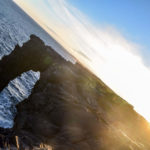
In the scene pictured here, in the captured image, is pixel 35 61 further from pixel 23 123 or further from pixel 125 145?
pixel 125 145

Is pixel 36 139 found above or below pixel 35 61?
below

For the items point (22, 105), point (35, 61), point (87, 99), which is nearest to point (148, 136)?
point (87, 99)

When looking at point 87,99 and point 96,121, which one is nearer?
point 96,121

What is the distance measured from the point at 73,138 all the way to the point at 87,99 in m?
13.1

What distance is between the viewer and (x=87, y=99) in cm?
3416

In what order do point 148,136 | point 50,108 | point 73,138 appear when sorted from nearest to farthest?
point 73,138 < point 50,108 < point 148,136

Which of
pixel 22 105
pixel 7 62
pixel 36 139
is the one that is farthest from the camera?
pixel 7 62

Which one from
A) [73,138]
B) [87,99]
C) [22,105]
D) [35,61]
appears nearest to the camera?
[73,138]

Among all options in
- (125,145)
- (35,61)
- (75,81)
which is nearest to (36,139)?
(125,145)

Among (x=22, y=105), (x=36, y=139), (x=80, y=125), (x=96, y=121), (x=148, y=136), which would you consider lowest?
(x=22, y=105)

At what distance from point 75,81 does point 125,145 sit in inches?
720

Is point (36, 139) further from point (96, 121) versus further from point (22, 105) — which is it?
point (22, 105)

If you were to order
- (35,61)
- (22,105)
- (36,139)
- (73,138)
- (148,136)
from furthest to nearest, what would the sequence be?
(35,61) < (148,136) < (22,105) < (73,138) < (36,139)

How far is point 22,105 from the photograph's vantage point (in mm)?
30156
